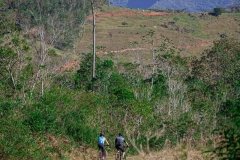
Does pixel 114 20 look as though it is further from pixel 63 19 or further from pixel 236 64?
pixel 236 64

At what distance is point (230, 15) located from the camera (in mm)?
79500

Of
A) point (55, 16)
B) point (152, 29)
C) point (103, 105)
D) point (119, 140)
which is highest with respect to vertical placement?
point (55, 16)

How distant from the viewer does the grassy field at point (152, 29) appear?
197 feet

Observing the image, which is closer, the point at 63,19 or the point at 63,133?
the point at 63,133

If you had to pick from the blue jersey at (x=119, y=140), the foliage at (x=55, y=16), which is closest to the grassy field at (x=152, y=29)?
the foliage at (x=55, y=16)

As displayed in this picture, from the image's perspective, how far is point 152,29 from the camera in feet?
221

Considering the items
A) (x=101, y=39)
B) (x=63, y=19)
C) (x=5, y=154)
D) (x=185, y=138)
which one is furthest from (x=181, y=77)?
(x=101, y=39)

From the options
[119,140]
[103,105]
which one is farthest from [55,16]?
[119,140]

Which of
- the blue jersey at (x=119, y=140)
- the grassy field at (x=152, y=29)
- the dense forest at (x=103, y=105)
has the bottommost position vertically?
the grassy field at (x=152, y=29)

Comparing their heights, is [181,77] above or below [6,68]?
below

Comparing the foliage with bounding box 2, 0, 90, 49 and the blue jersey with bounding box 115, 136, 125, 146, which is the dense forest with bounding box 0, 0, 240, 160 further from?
the foliage with bounding box 2, 0, 90, 49

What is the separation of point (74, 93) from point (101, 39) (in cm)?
4318

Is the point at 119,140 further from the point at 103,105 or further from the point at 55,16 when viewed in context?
the point at 55,16

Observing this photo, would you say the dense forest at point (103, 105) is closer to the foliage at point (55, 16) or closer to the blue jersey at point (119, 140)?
the blue jersey at point (119, 140)
